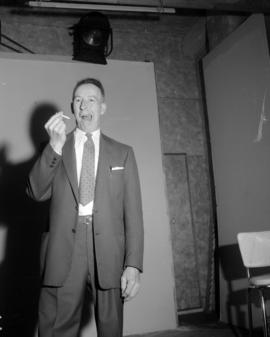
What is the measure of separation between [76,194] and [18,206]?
1.37 metres

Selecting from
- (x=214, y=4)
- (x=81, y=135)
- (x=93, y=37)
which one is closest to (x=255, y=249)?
(x=81, y=135)

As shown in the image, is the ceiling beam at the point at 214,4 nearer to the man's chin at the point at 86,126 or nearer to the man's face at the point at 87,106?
the man's face at the point at 87,106

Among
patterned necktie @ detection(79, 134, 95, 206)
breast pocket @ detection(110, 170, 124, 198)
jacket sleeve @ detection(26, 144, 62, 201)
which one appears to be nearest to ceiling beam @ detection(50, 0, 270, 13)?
patterned necktie @ detection(79, 134, 95, 206)

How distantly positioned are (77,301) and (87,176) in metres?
0.61

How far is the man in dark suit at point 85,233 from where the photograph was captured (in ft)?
5.27

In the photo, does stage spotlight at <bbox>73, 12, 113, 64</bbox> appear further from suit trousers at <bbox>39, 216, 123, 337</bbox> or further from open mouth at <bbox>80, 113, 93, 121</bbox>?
suit trousers at <bbox>39, 216, 123, 337</bbox>

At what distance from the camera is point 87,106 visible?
185cm

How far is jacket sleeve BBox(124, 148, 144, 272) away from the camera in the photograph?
1.71m

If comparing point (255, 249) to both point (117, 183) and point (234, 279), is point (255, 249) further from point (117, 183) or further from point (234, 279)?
point (117, 183)

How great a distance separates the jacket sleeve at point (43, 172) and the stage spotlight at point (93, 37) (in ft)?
6.45

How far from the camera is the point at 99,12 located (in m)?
3.45

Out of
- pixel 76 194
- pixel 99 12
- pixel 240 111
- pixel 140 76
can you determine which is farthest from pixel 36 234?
pixel 99 12

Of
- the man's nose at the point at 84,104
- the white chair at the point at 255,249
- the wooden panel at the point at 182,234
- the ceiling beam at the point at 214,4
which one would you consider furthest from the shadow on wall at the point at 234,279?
the ceiling beam at the point at 214,4

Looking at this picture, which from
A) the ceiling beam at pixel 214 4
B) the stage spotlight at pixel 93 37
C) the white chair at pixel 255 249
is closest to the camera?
the white chair at pixel 255 249
